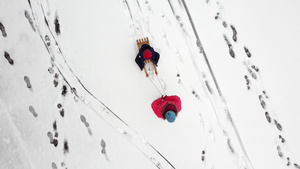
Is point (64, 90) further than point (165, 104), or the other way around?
point (64, 90)

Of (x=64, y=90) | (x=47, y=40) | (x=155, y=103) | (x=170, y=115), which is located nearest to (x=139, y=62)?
Result: (x=155, y=103)

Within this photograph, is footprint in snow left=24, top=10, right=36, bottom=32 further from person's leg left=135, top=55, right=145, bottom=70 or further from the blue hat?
the blue hat

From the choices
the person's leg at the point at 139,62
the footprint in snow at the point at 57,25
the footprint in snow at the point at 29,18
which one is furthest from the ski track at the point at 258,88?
the footprint in snow at the point at 29,18

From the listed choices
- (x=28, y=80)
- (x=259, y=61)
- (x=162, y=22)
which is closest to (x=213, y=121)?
(x=259, y=61)

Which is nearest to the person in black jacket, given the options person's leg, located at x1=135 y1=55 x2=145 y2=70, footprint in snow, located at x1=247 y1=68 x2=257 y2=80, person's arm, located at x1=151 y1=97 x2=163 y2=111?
person's leg, located at x1=135 y1=55 x2=145 y2=70

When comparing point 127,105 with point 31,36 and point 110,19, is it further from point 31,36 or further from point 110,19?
point 31,36

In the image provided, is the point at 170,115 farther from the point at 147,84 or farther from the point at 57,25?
the point at 57,25

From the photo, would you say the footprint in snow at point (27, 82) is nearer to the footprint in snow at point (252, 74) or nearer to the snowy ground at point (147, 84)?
the snowy ground at point (147, 84)
